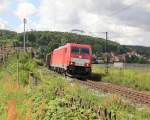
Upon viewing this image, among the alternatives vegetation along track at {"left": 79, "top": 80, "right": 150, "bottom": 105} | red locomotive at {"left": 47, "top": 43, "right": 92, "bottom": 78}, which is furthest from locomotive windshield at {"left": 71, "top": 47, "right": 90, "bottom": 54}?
vegetation along track at {"left": 79, "top": 80, "right": 150, "bottom": 105}

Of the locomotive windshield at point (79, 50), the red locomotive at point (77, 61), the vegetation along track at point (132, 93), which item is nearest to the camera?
the vegetation along track at point (132, 93)

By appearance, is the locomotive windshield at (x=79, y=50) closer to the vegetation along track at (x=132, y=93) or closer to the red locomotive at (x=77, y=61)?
the red locomotive at (x=77, y=61)

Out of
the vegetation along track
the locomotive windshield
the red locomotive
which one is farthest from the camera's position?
the locomotive windshield

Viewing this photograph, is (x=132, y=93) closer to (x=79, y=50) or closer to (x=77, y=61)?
(x=77, y=61)

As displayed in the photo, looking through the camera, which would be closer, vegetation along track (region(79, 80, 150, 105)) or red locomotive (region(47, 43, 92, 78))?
vegetation along track (region(79, 80, 150, 105))

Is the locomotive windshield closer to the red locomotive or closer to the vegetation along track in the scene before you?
the red locomotive

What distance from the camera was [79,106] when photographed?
1140 cm

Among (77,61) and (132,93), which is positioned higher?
(77,61)

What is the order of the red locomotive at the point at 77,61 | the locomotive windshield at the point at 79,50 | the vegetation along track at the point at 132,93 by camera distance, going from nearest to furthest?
the vegetation along track at the point at 132,93, the red locomotive at the point at 77,61, the locomotive windshield at the point at 79,50

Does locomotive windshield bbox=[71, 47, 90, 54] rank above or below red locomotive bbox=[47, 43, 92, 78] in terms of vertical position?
above

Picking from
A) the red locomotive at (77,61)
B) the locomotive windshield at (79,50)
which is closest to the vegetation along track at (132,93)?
the red locomotive at (77,61)

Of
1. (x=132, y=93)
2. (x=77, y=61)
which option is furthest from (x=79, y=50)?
(x=132, y=93)

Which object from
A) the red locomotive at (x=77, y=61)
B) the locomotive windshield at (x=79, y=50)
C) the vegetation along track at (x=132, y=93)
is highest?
the locomotive windshield at (x=79, y=50)

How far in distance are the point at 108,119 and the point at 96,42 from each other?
10258 centimetres
